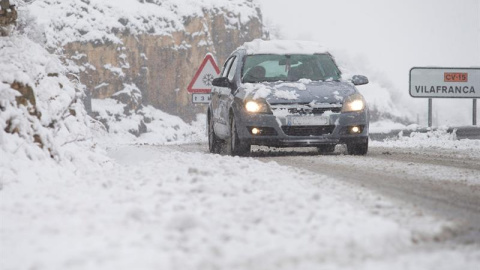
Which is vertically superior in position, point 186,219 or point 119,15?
point 119,15

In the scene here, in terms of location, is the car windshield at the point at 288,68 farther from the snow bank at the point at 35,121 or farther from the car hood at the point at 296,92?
the snow bank at the point at 35,121

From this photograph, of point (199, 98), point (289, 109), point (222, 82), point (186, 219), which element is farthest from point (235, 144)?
point (199, 98)

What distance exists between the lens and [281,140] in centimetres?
1005

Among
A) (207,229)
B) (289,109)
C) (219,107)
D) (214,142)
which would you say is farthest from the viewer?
(214,142)

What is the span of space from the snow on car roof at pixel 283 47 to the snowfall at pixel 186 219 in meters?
4.72

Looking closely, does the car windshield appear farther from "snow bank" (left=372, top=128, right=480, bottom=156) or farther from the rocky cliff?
the rocky cliff

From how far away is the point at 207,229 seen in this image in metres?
3.65

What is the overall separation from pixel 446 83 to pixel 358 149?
7.24m

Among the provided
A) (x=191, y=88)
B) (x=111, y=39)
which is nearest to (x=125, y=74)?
(x=111, y=39)

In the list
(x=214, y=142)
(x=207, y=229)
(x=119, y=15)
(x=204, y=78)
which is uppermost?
(x=119, y=15)

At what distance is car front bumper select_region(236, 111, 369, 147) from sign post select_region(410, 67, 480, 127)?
740cm

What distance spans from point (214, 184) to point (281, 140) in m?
4.92

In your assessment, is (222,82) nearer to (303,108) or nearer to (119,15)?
(303,108)

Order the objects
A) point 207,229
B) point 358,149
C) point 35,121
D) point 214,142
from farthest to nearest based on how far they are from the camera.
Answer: point 214,142 → point 358,149 → point 35,121 → point 207,229
